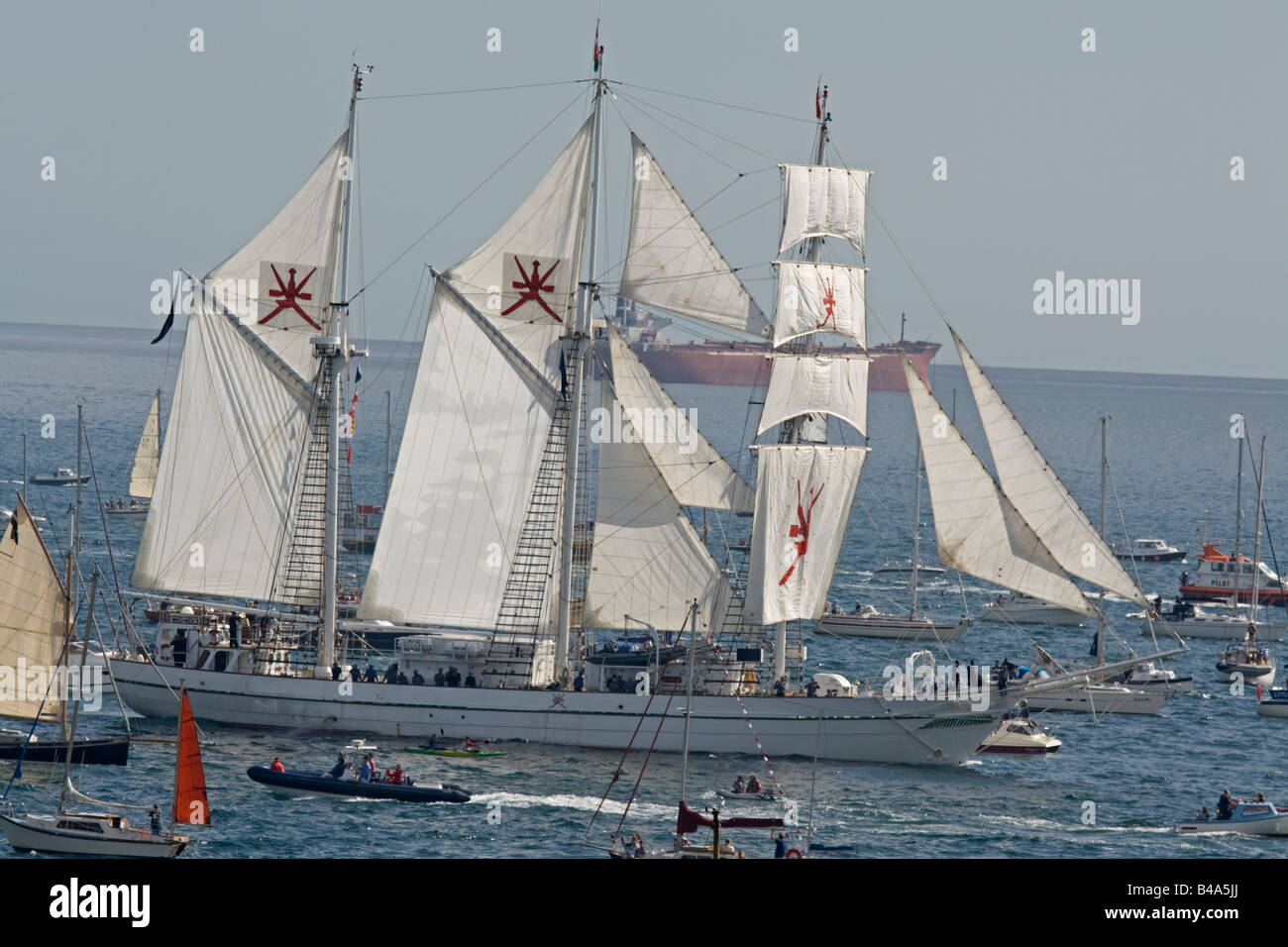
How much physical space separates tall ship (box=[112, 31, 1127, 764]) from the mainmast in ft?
0.40

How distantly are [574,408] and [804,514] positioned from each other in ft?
29.3

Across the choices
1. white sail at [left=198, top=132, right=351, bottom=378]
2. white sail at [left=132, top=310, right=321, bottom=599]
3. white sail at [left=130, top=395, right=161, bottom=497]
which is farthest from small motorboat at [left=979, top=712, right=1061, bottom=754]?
white sail at [left=130, top=395, right=161, bottom=497]

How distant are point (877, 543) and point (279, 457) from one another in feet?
258

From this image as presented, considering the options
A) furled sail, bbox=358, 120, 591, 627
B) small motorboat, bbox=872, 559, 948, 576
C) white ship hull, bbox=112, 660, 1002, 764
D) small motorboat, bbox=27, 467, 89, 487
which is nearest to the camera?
white ship hull, bbox=112, 660, 1002, 764

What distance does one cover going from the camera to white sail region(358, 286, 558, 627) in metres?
61.7

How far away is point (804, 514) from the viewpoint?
61.3 m

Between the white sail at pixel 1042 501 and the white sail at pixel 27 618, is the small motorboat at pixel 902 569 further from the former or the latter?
the white sail at pixel 27 618

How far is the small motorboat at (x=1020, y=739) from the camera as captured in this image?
206 ft

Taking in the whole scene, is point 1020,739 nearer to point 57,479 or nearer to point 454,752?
point 454,752

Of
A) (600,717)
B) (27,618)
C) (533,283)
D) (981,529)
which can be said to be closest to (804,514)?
(981,529)

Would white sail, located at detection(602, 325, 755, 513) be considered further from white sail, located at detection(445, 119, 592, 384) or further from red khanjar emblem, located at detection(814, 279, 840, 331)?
red khanjar emblem, located at detection(814, 279, 840, 331)

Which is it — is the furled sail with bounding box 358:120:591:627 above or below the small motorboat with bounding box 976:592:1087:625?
above

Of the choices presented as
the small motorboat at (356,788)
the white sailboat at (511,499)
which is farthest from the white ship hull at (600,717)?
the small motorboat at (356,788)
